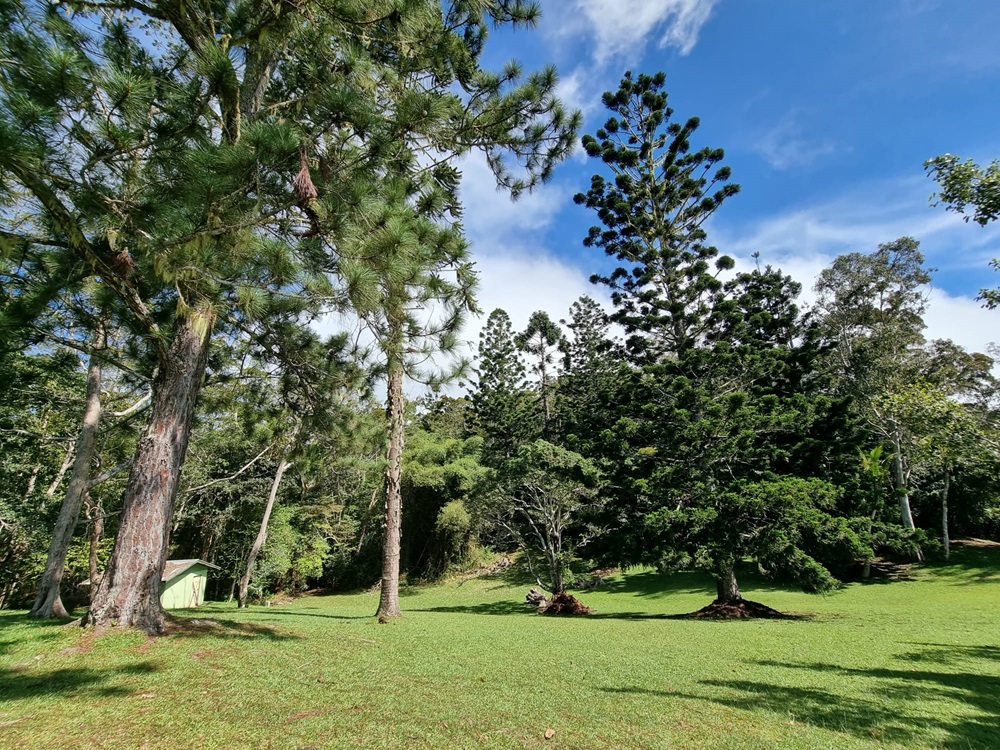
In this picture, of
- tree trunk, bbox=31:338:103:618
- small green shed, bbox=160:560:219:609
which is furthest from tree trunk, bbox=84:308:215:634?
small green shed, bbox=160:560:219:609

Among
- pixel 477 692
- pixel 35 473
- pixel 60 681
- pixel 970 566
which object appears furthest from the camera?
pixel 970 566

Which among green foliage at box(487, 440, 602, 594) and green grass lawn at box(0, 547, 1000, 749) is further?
green foliage at box(487, 440, 602, 594)

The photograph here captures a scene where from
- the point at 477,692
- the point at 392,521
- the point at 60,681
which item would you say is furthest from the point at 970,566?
the point at 60,681

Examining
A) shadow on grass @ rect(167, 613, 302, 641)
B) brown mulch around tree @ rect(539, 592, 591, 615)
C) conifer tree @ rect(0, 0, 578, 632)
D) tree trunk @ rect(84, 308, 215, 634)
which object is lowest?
brown mulch around tree @ rect(539, 592, 591, 615)

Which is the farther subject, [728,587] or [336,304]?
[728,587]

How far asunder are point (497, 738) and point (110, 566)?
11.4ft

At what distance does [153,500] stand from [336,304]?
2225mm

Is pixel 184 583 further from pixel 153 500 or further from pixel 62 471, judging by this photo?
pixel 153 500

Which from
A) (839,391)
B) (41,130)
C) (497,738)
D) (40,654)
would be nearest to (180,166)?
(41,130)

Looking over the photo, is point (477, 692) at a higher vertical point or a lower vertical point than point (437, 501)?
lower

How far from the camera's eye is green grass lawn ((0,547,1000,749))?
2449 millimetres

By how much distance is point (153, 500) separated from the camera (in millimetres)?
4012

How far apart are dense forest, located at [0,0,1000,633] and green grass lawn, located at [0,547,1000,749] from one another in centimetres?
89

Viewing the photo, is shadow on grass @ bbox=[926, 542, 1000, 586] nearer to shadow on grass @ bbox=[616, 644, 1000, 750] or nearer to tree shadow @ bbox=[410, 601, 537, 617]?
tree shadow @ bbox=[410, 601, 537, 617]
